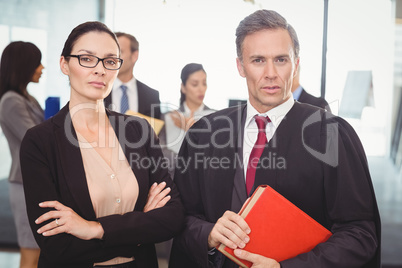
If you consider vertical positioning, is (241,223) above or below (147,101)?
below

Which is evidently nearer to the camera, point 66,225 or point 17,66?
point 66,225

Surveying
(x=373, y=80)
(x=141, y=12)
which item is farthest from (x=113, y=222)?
(x=373, y=80)

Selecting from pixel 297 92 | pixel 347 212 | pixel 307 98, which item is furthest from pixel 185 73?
pixel 347 212

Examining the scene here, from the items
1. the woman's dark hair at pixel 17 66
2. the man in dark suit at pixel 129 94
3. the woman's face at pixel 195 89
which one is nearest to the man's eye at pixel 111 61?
the man in dark suit at pixel 129 94

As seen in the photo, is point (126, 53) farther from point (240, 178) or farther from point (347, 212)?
point (347, 212)

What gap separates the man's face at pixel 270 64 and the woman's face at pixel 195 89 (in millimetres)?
2421

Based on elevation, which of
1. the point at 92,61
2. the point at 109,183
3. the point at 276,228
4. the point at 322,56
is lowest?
the point at 276,228

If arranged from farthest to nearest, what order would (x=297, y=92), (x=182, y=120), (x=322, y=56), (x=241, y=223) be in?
1. (x=322, y=56)
2. (x=182, y=120)
3. (x=297, y=92)
4. (x=241, y=223)

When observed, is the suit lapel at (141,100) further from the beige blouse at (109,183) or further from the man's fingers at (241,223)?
the man's fingers at (241,223)

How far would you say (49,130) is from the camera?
5.92 feet

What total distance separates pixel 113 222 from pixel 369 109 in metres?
3.84

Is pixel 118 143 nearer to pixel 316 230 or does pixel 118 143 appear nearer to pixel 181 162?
pixel 181 162

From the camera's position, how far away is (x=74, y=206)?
5.71ft

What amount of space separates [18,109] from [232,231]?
2.39 metres
